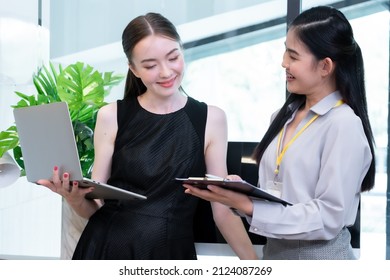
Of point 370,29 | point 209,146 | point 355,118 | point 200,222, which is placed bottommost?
point 200,222

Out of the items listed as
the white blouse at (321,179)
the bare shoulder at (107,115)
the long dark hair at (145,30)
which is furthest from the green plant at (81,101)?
the white blouse at (321,179)

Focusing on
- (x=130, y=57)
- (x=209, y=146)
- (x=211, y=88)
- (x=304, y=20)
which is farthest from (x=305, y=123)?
(x=211, y=88)

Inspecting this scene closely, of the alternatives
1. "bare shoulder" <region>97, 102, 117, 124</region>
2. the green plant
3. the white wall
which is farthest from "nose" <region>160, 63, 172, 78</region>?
the white wall

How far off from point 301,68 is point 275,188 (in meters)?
0.39

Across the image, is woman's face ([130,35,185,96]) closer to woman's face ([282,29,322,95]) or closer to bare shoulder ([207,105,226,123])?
bare shoulder ([207,105,226,123])

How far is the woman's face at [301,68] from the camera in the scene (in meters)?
2.17

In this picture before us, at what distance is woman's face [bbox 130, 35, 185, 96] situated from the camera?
2555 mm

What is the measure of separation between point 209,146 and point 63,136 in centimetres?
59

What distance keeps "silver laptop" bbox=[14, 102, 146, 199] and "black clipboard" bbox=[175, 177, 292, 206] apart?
34 cm

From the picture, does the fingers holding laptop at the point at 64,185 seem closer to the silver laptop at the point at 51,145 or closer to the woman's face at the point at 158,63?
the silver laptop at the point at 51,145

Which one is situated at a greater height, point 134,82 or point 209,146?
point 134,82

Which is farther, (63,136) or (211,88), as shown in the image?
(211,88)

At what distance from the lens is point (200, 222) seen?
279cm
